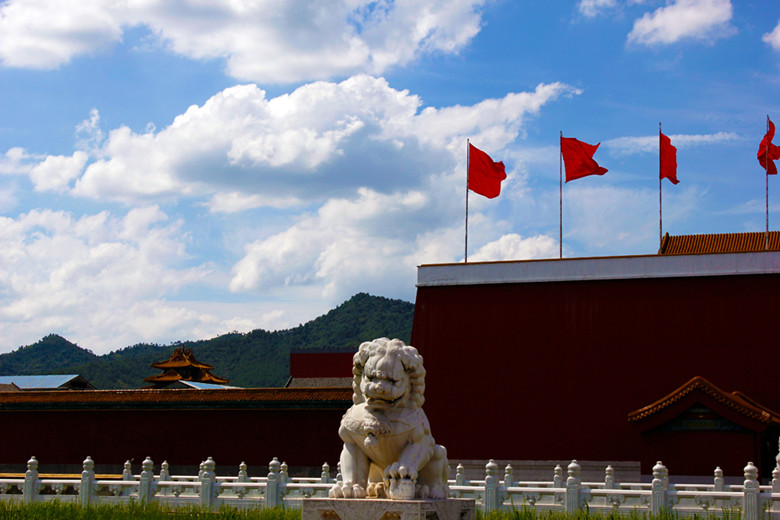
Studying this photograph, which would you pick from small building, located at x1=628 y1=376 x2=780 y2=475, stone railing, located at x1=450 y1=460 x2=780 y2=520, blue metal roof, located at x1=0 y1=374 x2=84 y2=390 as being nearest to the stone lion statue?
stone railing, located at x1=450 y1=460 x2=780 y2=520

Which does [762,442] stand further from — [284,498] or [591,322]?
[284,498]

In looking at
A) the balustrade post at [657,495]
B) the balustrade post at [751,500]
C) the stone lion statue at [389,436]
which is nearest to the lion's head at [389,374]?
the stone lion statue at [389,436]

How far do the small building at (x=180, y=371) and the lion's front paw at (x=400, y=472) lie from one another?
27.4m

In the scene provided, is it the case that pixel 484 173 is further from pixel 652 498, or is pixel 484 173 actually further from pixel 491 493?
pixel 652 498

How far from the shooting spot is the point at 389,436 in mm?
5402

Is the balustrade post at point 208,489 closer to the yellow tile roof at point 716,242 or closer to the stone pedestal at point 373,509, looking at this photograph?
the stone pedestal at point 373,509

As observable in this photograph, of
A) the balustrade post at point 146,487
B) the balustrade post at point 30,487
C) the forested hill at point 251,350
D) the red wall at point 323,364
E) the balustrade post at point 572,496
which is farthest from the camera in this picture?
the forested hill at point 251,350

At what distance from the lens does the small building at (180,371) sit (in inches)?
1262

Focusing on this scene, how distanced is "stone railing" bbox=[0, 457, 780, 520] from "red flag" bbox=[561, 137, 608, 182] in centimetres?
748

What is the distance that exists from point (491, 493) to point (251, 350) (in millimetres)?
57418

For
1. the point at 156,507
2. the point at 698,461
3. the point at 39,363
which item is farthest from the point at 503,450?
the point at 39,363

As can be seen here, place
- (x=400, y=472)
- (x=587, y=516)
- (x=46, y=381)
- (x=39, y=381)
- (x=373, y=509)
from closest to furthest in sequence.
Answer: (x=373, y=509)
(x=400, y=472)
(x=587, y=516)
(x=39, y=381)
(x=46, y=381)

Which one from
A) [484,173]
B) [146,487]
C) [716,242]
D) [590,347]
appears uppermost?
[484,173]

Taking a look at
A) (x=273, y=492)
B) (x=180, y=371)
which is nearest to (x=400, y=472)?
(x=273, y=492)
